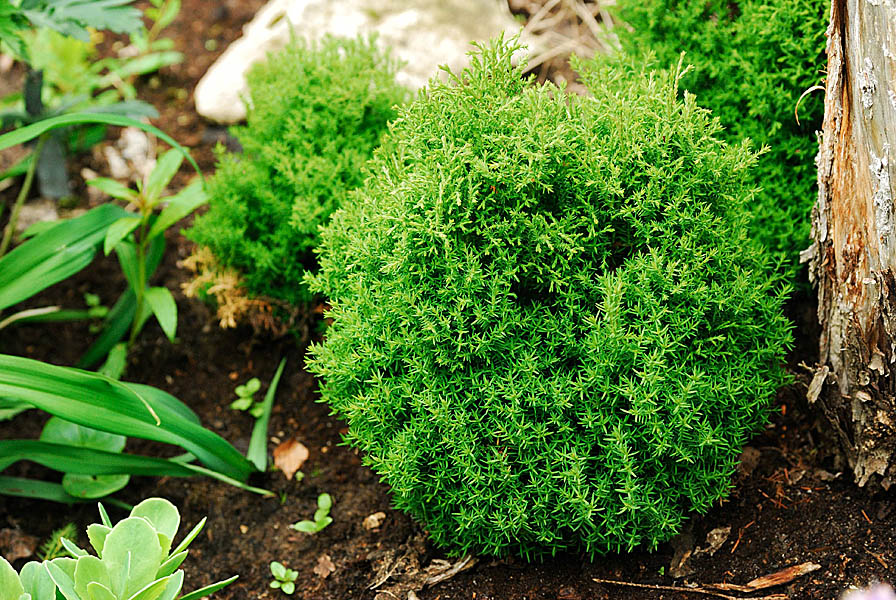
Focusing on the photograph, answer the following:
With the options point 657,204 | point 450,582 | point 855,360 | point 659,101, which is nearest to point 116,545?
point 450,582

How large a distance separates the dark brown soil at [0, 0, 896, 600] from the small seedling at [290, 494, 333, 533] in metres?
0.03

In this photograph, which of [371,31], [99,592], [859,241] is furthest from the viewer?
[371,31]

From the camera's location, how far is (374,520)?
2670 mm

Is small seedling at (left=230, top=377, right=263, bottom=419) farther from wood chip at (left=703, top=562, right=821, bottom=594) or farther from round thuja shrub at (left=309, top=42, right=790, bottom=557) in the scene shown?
wood chip at (left=703, top=562, right=821, bottom=594)

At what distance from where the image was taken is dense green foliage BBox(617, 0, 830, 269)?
2.60 metres

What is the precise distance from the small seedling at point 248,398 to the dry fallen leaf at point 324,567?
2.31 feet

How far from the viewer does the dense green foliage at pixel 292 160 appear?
9.44 ft

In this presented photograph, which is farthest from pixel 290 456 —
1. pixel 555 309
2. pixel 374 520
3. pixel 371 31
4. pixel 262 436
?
pixel 371 31

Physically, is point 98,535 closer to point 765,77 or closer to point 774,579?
point 774,579

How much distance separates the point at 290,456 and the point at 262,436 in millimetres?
140

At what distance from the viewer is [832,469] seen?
97.6 inches

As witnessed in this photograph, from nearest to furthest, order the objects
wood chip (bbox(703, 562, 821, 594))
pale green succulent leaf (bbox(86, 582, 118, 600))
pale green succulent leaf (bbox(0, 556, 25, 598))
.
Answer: pale green succulent leaf (bbox(86, 582, 118, 600)) < pale green succulent leaf (bbox(0, 556, 25, 598)) < wood chip (bbox(703, 562, 821, 594))

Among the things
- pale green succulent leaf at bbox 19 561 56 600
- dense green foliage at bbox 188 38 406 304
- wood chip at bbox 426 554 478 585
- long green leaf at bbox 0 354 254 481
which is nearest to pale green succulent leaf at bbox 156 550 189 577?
pale green succulent leaf at bbox 19 561 56 600

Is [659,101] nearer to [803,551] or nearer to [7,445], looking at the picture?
[803,551]
